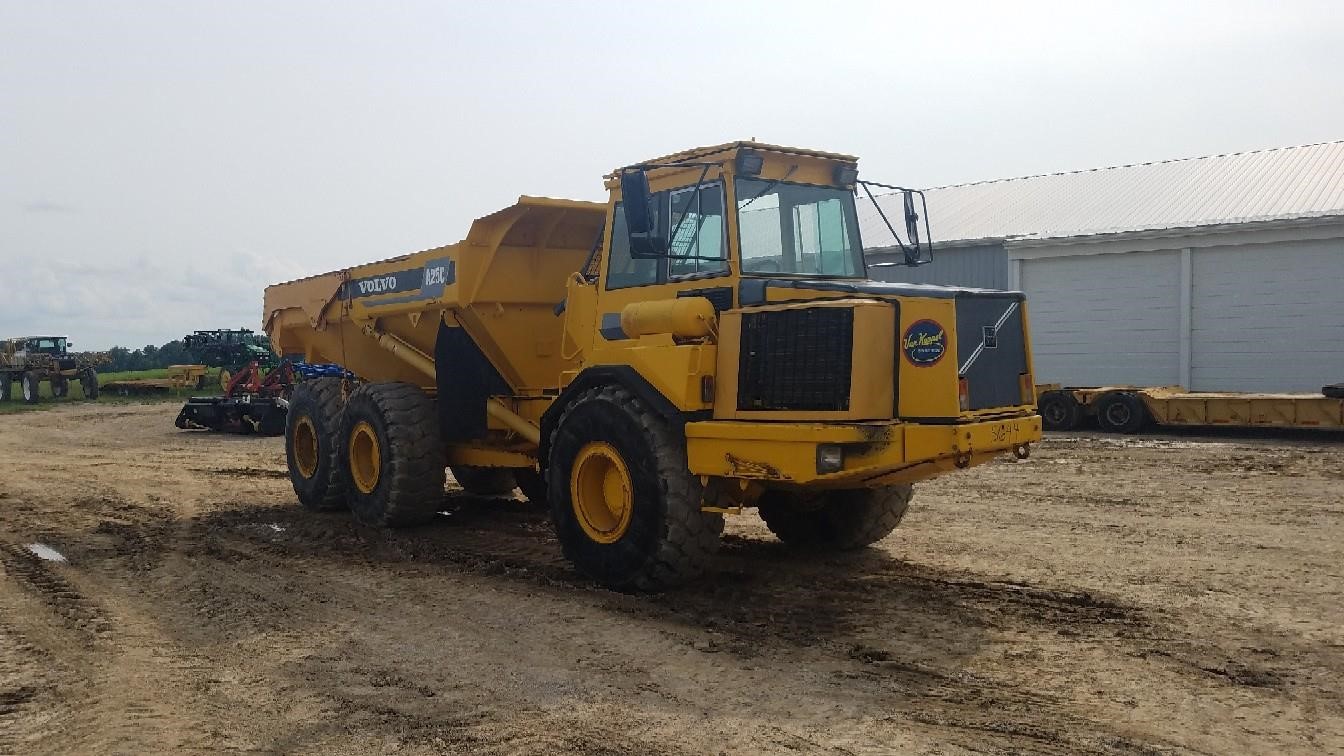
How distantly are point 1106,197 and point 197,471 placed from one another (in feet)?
65.2

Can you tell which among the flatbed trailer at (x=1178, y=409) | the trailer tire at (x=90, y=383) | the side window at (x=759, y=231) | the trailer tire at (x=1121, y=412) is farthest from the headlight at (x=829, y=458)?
the trailer tire at (x=90, y=383)

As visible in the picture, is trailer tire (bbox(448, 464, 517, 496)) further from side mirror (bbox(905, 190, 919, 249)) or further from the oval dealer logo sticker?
the oval dealer logo sticker

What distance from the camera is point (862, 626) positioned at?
6.52 meters

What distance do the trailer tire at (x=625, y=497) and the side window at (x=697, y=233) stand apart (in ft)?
3.15

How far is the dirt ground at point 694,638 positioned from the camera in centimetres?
480

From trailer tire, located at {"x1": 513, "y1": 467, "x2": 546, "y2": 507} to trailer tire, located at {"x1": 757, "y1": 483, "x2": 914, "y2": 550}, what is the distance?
10.7ft

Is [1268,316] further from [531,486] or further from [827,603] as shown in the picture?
[827,603]

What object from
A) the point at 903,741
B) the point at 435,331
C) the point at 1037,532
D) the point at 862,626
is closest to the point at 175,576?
the point at 435,331

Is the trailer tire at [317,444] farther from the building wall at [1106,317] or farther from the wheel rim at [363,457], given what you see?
the building wall at [1106,317]

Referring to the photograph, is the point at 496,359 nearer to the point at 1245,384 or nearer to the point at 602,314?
the point at 602,314

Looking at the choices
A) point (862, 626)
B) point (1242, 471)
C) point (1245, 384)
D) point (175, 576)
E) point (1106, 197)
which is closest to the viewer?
point (862, 626)

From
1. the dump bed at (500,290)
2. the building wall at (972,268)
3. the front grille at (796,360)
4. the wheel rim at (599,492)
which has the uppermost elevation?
the building wall at (972,268)

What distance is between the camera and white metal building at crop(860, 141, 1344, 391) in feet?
64.4

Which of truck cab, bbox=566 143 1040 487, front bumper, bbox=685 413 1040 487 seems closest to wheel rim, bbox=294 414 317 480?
truck cab, bbox=566 143 1040 487
